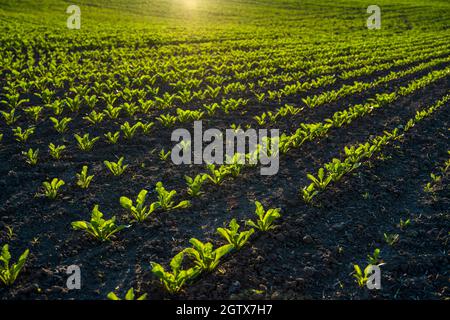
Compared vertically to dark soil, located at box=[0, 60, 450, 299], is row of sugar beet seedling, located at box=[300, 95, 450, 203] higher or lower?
higher

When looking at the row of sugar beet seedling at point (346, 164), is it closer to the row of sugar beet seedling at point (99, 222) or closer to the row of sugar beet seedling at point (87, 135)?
the row of sugar beet seedling at point (87, 135)

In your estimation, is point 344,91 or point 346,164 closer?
point 346,164

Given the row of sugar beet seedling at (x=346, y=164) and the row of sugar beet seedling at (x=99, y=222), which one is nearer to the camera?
the row of sugar beet seedling at (x=99, y=222)

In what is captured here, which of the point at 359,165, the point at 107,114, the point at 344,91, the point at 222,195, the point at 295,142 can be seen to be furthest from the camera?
the point at 344,91

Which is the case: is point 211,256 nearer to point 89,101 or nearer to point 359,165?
point 359,165

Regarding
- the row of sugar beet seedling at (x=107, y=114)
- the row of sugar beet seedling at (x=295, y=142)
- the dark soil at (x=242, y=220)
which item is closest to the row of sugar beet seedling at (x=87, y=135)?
the row of sugar beet seedling at (x=107, y=114)

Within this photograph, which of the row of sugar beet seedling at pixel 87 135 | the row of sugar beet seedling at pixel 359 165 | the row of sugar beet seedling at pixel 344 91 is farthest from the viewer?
the row of sugar beet seedling at pixel 344 91

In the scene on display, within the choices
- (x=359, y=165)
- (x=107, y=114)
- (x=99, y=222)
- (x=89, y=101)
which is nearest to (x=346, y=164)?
(x=359, y=165)

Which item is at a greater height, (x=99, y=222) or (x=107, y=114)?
(x=107, y=114)

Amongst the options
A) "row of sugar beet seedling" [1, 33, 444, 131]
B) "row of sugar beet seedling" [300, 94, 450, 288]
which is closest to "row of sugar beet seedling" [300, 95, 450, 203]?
"row of sugar beet seedling" [300, 94, 450, 288]

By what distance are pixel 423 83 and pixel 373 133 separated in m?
7.02

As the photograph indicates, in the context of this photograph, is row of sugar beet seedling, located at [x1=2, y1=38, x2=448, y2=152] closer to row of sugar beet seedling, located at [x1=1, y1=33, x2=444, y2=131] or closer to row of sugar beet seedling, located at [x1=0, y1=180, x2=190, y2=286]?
row of sugar beet seedling, located at [x1=1, y1=33, x2=444, y2=131]

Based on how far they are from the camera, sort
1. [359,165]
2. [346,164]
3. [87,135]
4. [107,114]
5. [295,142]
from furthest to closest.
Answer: [107,114], [295,142], [87,135], [359,165], [346,164]
